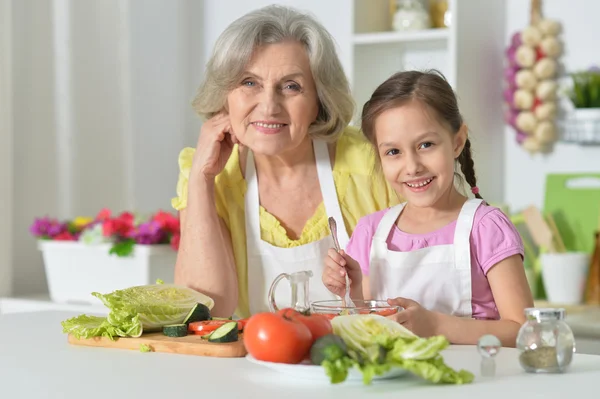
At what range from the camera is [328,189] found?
2.16m

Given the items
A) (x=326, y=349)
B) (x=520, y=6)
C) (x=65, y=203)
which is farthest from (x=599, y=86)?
(x=326, y=349)

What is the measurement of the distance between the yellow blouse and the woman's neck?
6 cm

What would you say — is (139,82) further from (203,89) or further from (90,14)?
(203,89)

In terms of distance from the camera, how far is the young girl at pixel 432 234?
5.45 feet

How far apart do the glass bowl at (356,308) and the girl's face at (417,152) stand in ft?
1.26

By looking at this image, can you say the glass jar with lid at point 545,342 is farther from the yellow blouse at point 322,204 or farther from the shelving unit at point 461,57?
the shelving unit at point 461,57

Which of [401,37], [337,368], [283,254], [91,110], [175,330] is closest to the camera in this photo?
[337,368]

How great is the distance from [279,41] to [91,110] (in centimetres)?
144

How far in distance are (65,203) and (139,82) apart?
22.5 inches

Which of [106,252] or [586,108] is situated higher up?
[586,108]

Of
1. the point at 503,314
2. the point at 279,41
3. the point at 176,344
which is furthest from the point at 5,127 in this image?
the point at 503,314

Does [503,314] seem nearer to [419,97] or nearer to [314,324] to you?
[419,97]

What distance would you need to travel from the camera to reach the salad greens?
3.43 feet

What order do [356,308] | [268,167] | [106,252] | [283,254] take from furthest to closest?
[106,252], [268,167], [283,254], [356,308]
